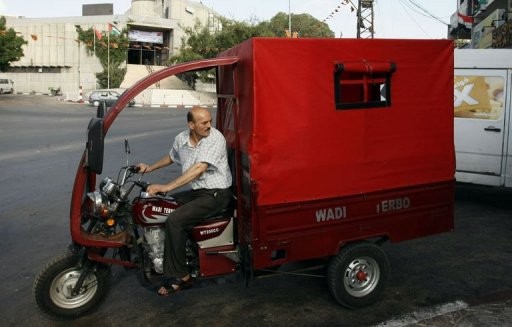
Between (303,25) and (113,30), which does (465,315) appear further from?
(303,25)

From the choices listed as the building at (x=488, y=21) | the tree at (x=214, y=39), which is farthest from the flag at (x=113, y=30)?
the building at (x=488, y=21)

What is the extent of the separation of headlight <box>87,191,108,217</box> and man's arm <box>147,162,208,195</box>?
36cm

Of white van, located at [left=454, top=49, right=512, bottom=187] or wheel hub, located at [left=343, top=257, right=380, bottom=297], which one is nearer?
wheel hub, located at [left=343, top=257, right=380, bottom=297]

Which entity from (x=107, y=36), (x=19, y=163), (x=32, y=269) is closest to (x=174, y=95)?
(x=107, y=36)

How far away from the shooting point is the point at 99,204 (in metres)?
3.76

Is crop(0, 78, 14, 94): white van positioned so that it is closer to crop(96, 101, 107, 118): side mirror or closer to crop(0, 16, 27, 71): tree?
crop(0, 16, 27, 71): tree

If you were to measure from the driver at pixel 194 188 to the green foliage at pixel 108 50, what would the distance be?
50201 millimetres

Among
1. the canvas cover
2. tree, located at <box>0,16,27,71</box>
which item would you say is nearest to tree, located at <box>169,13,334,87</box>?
tree, located at <box>0,16,27,71</box>

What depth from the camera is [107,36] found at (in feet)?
172

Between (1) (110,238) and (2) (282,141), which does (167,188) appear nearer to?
(1) (110,238)

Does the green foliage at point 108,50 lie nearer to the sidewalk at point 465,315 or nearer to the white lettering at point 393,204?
the white lettering at point 393,204

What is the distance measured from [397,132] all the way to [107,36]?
52737mm

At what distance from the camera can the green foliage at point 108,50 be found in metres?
51.9

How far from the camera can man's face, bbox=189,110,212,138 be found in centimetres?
388
